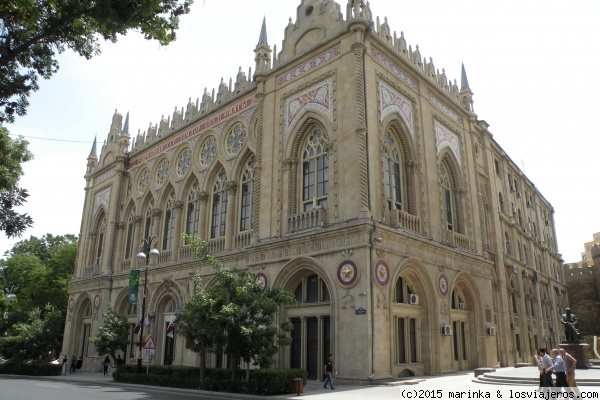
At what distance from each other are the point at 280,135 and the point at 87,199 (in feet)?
83.2

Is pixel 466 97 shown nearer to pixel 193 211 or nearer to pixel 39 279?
pixel 193 211

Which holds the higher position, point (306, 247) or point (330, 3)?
point (330, 3)

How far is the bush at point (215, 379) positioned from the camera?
16.0 m

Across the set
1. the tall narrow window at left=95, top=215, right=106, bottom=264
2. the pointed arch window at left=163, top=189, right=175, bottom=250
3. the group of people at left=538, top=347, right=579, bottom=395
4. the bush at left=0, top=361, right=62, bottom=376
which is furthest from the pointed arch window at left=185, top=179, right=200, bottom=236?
the group of people at left=538, top=347, right=579, bottom=395

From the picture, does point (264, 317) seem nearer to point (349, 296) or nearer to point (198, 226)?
point (349, 296)

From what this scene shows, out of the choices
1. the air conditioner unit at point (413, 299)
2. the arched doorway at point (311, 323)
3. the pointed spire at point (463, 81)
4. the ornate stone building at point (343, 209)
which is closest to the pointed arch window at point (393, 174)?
the ornate stone building at point (343, 209)

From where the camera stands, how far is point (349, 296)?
18.9m

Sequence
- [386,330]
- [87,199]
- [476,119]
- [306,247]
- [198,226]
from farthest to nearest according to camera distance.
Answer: [87,199] < [476,119] < [198,226] < [306,247] < [386,330]

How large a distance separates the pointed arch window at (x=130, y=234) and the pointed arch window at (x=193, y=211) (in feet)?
21.6

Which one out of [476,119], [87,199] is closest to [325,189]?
[476,119]

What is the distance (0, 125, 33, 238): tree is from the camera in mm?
13938

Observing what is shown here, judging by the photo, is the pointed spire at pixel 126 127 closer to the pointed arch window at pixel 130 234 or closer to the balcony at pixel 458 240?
the pointed arch window at pixel 130 234

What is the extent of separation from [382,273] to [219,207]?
1275 centimetres

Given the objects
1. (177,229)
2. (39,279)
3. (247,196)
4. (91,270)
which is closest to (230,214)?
(247,196)
